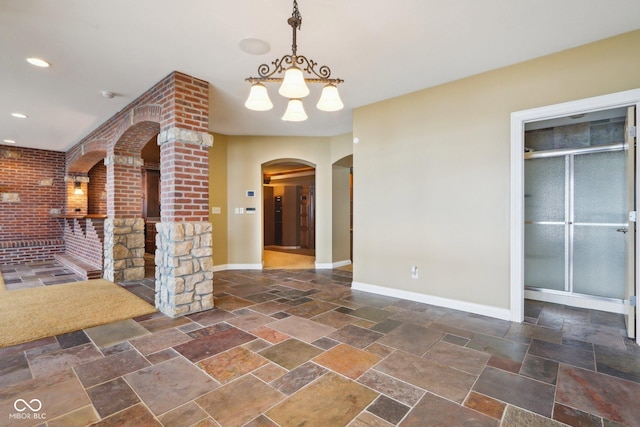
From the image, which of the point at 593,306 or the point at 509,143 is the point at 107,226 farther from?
the point at 593,306

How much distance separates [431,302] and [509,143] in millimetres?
2004

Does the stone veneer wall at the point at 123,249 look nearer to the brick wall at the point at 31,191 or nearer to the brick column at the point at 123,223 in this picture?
the brick column at the point at 123,223

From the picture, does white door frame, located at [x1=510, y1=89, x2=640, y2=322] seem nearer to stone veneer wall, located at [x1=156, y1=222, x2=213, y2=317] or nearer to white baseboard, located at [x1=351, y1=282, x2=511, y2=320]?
white baseboard, located at [x1=351, y1=282, x2=511, y2=320]

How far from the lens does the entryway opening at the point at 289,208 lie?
9852 mm

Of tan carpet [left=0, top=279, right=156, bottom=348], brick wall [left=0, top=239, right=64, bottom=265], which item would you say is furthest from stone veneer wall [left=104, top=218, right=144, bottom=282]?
brick wall [left=0, top=239, right=64, bottom=265]

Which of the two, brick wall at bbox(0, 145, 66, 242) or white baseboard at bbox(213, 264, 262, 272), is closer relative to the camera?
white baseboard at bbox(213, 264, 262, 272)

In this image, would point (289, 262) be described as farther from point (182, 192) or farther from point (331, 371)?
point (331, 371)

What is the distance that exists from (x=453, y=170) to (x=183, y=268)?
10.7ft

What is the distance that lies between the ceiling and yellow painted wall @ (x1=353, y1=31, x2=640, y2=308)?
7.7 inches

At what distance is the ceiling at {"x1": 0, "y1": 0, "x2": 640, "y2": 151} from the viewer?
2303 millimetres

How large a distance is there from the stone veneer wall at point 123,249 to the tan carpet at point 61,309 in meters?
0.31

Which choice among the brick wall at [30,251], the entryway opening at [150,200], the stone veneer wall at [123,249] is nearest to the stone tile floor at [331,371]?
the stone veneer wall at [123,249]

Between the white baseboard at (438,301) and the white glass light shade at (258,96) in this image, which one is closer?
the white glass light shade at (258,96)

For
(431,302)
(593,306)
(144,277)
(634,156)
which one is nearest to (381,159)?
(431,302)
